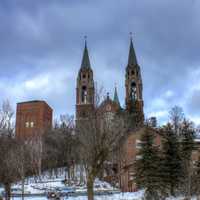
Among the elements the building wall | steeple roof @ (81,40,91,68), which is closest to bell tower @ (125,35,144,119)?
steeple roof @ (81,40,91,68)

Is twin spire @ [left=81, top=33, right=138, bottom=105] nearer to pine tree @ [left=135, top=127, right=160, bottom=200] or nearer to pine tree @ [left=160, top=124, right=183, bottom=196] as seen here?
pine tree @ [left=160, top=124, right=183, bottom=196]

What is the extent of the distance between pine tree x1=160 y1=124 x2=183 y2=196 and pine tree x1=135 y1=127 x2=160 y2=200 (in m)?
1.23

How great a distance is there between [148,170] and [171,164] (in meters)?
3.93

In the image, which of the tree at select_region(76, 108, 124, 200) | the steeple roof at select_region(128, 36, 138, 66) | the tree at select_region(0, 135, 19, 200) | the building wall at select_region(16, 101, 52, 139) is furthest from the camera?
the steeple roof at select_region(128, 36, 138, 66)

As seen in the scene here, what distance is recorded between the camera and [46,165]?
52.7 metres

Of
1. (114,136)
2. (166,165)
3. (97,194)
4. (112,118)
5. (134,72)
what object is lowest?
(97,194)

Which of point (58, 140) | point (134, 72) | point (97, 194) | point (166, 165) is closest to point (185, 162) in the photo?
point (166, 165)

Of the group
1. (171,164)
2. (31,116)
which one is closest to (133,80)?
(31,116)

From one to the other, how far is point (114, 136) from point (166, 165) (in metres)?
15.1

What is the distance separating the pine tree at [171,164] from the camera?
2753 cm

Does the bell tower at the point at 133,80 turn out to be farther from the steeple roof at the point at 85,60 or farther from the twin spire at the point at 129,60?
the steeple roof at the point at 85,60

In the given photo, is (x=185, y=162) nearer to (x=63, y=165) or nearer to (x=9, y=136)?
(x=9, y=136)

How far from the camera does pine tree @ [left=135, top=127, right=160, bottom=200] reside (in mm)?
25078

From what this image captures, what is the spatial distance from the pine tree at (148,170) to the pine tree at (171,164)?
1227 millimetres
